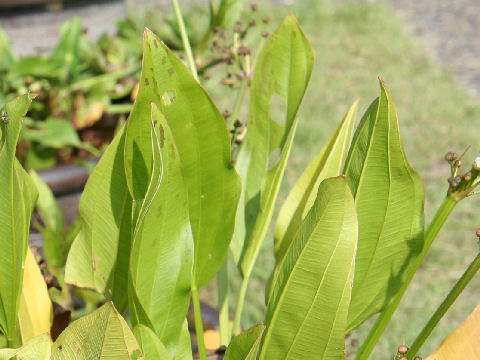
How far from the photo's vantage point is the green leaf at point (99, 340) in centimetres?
44

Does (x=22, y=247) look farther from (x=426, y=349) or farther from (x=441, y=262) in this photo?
(x=441, y=262)

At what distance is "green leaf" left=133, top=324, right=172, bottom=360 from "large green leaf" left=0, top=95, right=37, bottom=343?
13cm

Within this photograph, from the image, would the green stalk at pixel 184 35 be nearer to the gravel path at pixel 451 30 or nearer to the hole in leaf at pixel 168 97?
the hole in leaf at pixel 168 97

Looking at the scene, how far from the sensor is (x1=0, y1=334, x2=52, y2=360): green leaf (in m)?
0.48

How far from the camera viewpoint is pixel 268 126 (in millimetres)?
694

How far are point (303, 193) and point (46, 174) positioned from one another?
0.91 m

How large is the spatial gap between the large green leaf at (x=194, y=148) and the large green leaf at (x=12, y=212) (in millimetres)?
88

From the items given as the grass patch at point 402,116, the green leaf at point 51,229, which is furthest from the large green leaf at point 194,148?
the grass patch at point 402,116

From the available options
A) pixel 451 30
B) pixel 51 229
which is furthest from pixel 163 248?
pixel 451 30

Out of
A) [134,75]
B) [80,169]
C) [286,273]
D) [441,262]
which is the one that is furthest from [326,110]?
[286,273]

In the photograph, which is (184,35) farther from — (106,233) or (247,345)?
(247,345)

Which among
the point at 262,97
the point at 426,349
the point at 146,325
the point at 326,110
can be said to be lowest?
the point at 426,349

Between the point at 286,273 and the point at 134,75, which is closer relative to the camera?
the point at 286,273

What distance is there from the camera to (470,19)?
4.10 metres
